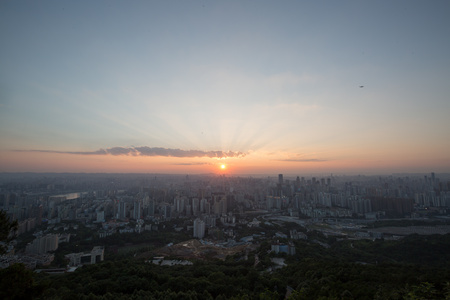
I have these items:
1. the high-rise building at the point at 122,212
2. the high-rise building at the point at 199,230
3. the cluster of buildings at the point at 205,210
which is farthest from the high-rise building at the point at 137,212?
the high-rise building at the point at 199,230

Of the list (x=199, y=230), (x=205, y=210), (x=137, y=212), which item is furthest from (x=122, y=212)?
(x=199, y=230)

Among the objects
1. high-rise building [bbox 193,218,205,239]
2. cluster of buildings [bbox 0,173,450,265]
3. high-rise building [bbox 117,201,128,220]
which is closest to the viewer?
high-rise building [bbox 193,218,205,239]

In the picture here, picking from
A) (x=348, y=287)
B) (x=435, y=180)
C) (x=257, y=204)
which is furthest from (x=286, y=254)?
(x=435, y=180)

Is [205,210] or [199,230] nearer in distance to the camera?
[199,230]

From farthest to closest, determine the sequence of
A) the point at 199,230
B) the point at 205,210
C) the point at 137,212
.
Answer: the point at 205,210 → the point at 137,212 → the point at 199,230

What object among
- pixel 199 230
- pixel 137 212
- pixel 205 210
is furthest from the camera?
pixel 205 210

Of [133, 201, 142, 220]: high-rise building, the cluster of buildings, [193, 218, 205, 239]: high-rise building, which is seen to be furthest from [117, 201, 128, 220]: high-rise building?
[193, 218, 205, 239]: high-rise building

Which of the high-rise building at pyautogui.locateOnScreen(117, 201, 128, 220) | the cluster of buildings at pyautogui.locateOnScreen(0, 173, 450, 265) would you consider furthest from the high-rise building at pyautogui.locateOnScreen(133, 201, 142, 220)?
the high-rise building at pyautogui.locateOnScreen(117, 201, 128, 220)

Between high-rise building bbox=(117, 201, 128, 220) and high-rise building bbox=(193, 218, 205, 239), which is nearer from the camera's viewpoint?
high-rise building bbox=(193, 218, 205, 239)

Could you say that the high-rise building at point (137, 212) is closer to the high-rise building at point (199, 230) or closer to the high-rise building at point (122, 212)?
the high-rise building at point (122, 212)

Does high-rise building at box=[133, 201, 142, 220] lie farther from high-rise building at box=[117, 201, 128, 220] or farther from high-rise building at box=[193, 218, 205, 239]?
high-rise building at box=[193, 218, 205, 239]

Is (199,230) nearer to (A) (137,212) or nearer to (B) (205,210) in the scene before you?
(B) (205,210)

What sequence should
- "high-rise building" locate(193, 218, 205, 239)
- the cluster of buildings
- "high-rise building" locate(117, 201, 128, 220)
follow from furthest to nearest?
1. "high-rise building" locate(117, 201, 128, 220)
2. the cluster of buildings
3. "high-rise building" locate(193, 218, 205, 239)
